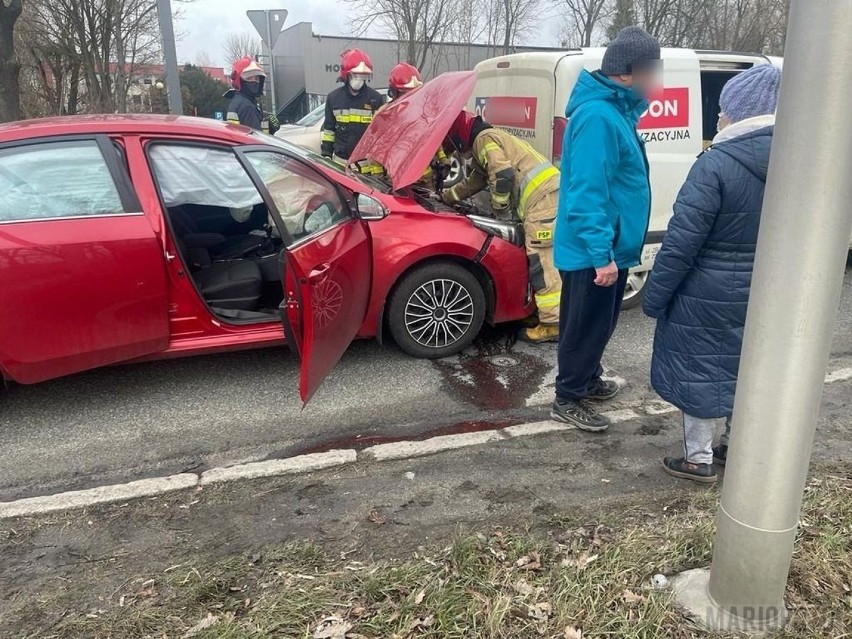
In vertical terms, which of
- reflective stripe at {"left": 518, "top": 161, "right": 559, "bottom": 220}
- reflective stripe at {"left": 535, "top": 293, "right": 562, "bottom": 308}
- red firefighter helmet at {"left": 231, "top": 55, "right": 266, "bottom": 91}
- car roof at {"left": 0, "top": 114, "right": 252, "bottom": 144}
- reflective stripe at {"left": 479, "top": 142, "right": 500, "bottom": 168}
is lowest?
reflective stripe at {"left": 535, "top": 293, "right": 562, "bottom": 308}

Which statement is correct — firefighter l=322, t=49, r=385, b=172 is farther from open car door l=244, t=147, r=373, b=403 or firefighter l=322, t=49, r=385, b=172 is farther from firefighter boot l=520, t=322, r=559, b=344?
firefighter boot l=520, t=322, r=559, b=344

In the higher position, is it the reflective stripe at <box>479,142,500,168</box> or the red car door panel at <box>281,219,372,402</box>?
the reflective stripe at <box>479,142,500,168</box>

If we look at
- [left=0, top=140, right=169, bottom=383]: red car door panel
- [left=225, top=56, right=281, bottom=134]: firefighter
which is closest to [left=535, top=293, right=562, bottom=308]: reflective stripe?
[left=0, top=140, right=169, bottom=383]: red car door panel

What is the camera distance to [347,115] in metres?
7.17

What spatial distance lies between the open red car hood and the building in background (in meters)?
20.7

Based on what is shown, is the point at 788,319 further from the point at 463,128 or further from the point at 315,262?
the point at 463,128

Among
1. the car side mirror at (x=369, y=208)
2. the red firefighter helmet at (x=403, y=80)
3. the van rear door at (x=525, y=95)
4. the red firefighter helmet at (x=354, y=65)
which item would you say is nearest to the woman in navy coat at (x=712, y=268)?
the car side mirror at (x=369, y=208)

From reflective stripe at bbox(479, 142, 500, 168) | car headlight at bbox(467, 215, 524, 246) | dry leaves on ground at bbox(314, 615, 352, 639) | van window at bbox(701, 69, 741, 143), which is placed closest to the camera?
dry leaves on ground at bbox(314, 615, 352, 639)

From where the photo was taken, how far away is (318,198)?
4004 mm

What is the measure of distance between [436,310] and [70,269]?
2.13 meters

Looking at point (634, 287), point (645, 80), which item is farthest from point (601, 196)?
point (634, 287)

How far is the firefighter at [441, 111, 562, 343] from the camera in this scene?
4.44 meters

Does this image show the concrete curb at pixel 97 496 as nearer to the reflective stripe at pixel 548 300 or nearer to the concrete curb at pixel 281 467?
the concrete curb at pixel 281 467

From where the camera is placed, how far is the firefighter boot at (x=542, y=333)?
4.73 m
